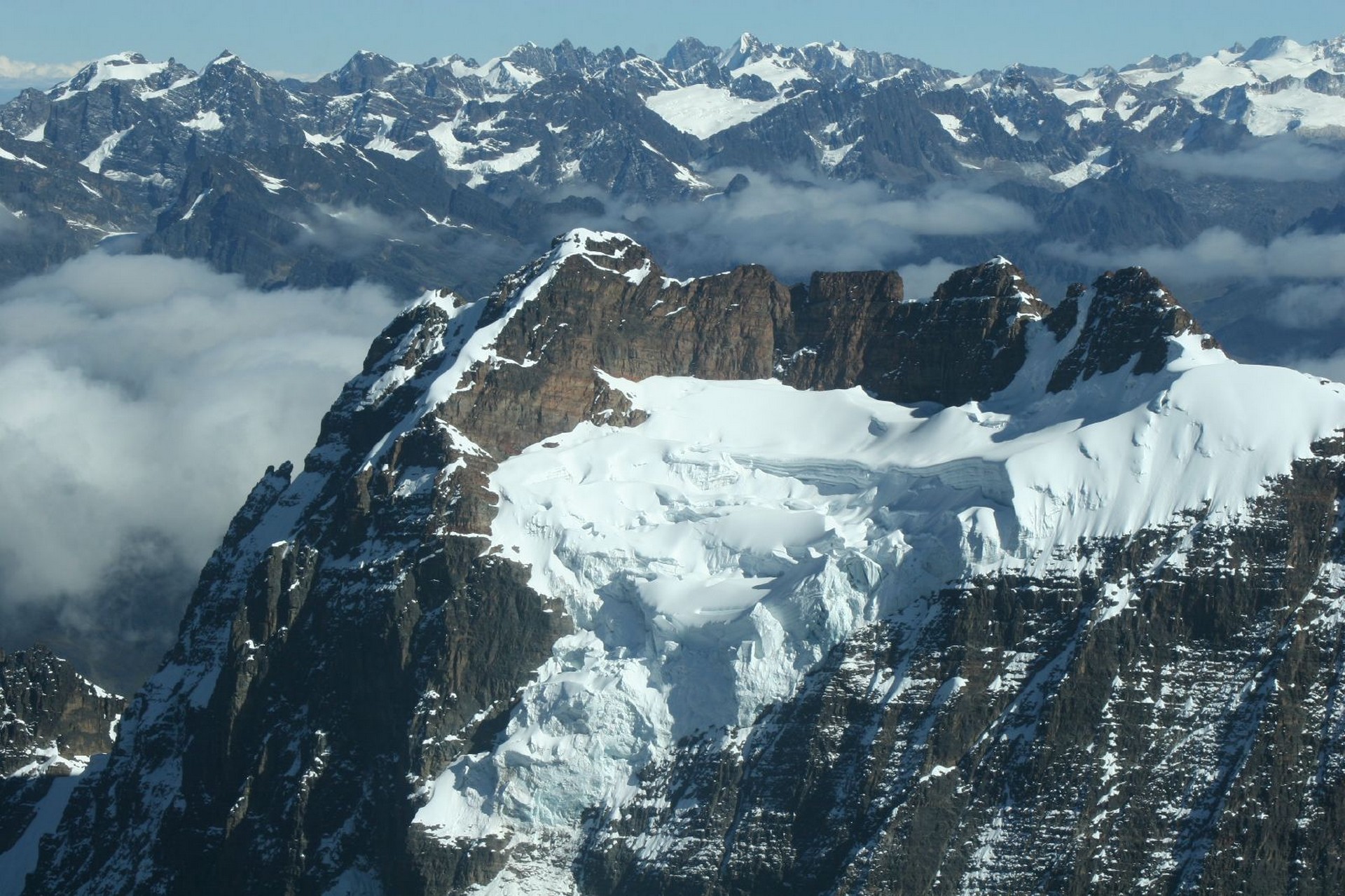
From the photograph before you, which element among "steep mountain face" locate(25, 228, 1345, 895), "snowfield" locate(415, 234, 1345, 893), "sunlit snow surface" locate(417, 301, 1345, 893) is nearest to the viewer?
"steep mountain face" locate(25, 228, 1345, 895)

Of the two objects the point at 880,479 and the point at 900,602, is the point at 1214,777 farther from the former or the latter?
the point at 880,479

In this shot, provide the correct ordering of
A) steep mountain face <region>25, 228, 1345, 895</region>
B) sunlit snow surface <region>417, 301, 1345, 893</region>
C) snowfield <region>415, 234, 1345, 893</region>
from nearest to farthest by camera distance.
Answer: steep mountain face <region>25, 228, 1345, 895</region>, snowfield <region>415, 234, 1345, 893</region>, sunlit snow surface <region>417, 301, 1345, 893</region>

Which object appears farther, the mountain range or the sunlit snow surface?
the sunlit snow surface

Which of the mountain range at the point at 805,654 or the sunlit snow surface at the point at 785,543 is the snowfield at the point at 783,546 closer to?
the sunlit snow surface at the point at 785,543

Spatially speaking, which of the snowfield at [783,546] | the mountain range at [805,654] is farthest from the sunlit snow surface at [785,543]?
the mountain range at [805,654]

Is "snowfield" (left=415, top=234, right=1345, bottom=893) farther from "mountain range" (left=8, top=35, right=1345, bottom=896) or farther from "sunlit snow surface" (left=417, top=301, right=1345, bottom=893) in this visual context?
"mountain range" (left=8, top=35, right=1345, bottom=896)

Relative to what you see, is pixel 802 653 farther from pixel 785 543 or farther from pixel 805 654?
pixel 785 543

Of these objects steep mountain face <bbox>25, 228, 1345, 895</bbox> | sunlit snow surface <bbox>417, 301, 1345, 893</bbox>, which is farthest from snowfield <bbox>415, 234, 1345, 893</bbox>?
steep mountain face <bbox>25, 228, 1345, 895</bbox>

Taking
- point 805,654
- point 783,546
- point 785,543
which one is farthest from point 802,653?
point 785,543
